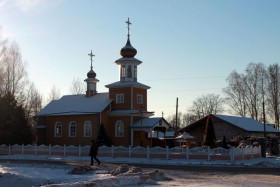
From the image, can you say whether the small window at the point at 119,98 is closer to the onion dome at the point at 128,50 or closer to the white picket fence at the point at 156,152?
the onion dome at the point at 128,50

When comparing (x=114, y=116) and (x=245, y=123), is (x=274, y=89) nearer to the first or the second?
(x=245, y=123)

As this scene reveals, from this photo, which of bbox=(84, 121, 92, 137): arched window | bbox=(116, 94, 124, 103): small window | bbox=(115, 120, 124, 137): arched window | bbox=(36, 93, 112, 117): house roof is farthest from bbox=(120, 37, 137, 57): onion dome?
bbox=(84, 121, 92, 137): arched window

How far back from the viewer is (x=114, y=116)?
48562mm

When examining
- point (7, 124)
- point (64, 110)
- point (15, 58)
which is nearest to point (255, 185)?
point (7, 124)

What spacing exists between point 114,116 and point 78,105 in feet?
17.3

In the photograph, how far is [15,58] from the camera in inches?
2119

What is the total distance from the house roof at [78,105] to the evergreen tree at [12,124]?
5.57 meters

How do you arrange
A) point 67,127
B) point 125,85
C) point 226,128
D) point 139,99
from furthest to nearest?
point 226,128, point 67,127, point 139,99, point 125,85

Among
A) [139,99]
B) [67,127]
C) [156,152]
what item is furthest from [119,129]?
[156,152]

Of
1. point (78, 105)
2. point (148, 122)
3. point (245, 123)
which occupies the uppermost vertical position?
point (78, 105)

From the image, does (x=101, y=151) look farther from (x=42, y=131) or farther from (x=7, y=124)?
(x=42, y=131)

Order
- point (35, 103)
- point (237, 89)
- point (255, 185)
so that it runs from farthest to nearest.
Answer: point (35, 103)
point (237, 89)
point (255, 185)

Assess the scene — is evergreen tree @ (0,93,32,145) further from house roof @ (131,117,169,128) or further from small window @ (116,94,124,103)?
house roof @ (131,117,169,128)

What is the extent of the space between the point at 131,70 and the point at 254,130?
16186 mm
